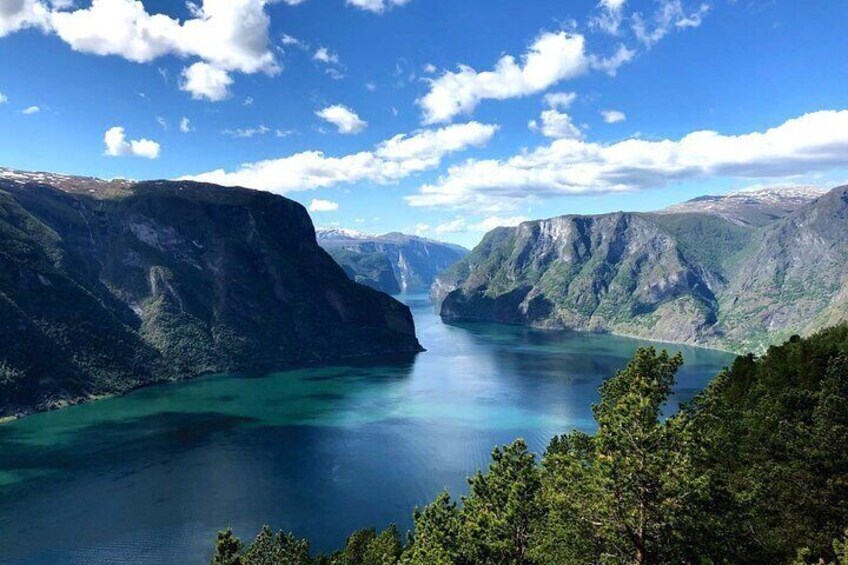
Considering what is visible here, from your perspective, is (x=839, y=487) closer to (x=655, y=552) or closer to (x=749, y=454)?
(x=749, y=454)

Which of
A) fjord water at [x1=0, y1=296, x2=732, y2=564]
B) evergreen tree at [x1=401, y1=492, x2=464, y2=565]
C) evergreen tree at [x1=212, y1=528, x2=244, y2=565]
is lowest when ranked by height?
fjord water at [x1=0, y1=296, x2=732, y2=564]

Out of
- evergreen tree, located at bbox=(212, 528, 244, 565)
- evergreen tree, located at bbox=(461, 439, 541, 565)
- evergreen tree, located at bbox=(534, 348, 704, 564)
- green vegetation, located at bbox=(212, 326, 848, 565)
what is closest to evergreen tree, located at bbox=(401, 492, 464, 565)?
green vegetation, located at bbox=(212, 326, 848, 565)

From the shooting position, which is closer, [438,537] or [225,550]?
[438,537]

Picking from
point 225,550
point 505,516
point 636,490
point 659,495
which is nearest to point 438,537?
point 505,516

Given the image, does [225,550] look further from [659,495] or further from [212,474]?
[212,474]

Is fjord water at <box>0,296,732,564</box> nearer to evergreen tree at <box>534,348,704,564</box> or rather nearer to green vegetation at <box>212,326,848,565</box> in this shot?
green vegetation at <box>212,326,848,565</box>

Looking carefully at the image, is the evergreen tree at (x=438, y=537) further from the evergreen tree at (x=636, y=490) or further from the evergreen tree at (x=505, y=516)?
the evergreen tree at (x=636, y=490)

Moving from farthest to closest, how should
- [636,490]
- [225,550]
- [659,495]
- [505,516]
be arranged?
[225,550]
[505,516]
[636,490]
[659,495]

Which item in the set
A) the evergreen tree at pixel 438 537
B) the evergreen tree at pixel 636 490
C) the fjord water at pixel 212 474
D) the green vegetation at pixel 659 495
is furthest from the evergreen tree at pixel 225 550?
the fjord water at pixel 212 474

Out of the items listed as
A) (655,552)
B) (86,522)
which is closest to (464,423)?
(86,522)
